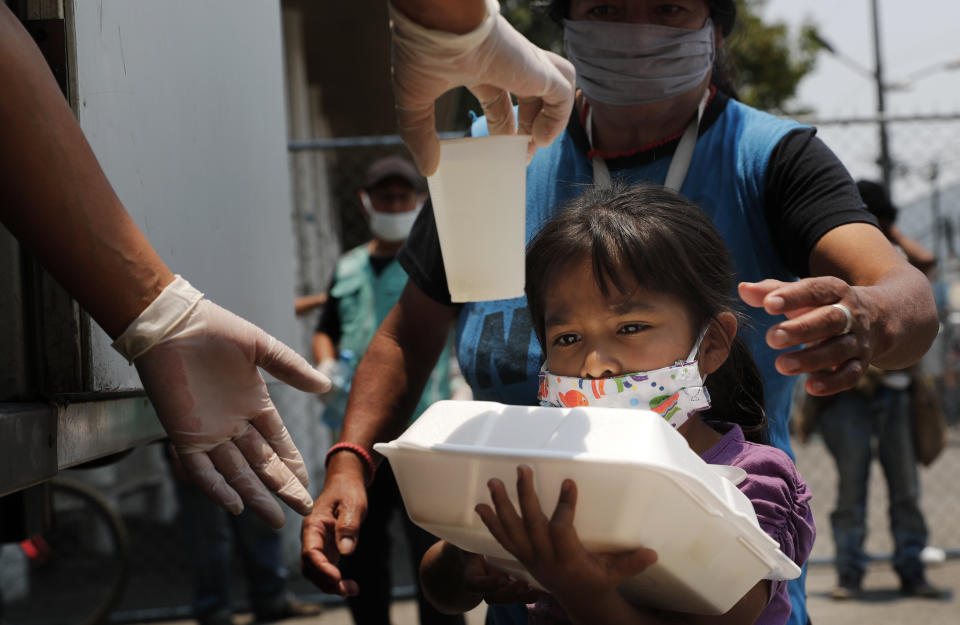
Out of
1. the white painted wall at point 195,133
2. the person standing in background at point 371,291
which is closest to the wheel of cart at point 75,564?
the person standing in background at point 371,291

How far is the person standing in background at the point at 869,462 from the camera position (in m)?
4.93

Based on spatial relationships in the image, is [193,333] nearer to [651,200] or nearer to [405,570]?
[651,200]

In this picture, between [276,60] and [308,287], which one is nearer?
[276,60]

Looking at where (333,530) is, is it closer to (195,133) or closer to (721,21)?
(195,133)

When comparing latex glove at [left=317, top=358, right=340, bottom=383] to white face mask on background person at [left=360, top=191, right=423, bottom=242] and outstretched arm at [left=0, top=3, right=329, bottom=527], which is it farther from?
outstretched arm at [left=0, top=3, right=329, bottom=527]

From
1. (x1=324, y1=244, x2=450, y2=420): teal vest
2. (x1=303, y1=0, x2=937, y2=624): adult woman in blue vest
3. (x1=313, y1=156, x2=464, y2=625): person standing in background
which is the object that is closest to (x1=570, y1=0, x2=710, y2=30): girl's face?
(x1=303, y1=0, x2=937, y2=624): adult woman in blue vest

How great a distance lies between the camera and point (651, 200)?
174 cm

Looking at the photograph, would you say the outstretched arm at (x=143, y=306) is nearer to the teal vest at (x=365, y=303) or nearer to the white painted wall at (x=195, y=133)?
the white painted wall at (x=195, y=133)

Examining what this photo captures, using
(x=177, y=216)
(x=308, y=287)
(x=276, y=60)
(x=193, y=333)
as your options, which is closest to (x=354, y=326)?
(x=308, y=287)

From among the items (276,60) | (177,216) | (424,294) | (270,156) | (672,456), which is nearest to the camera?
(672,456)

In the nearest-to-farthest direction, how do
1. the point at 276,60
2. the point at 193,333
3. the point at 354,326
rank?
the point at 193,333 < the point at 276,60 < the point at 354,326

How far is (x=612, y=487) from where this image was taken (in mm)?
1144

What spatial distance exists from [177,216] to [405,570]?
15.1ft

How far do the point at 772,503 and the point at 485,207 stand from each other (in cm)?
58
